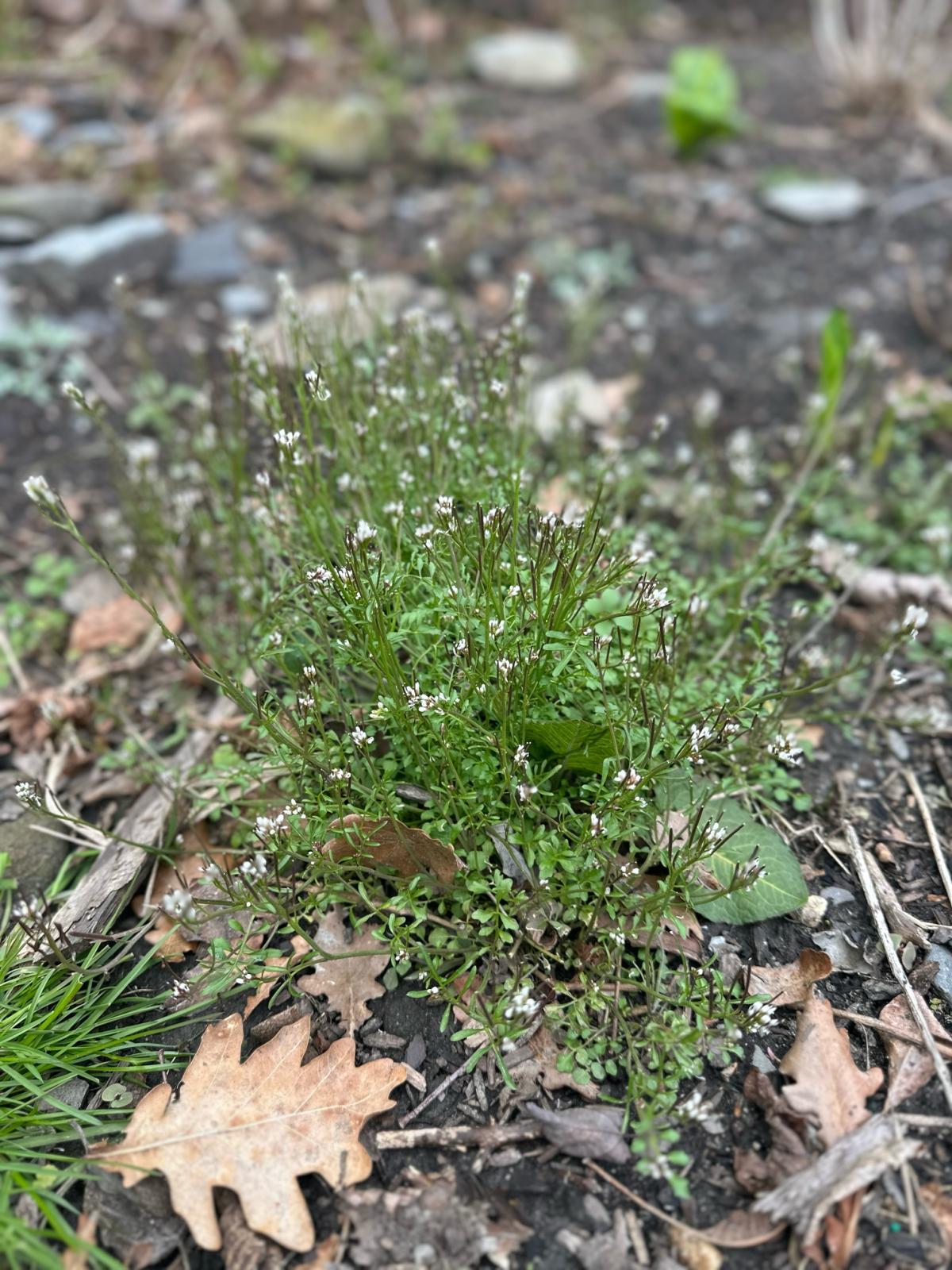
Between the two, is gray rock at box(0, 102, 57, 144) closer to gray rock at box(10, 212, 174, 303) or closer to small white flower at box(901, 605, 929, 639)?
gray rock at box(10, 212, 174, 303)

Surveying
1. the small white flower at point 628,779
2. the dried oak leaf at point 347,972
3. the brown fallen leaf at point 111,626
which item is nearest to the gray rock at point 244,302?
the brown fallen leaf at point 111,626

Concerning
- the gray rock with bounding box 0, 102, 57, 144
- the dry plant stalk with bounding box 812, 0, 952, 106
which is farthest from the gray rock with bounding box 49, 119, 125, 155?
the dry plant stalk with bounding box 812, 0, 952, 106

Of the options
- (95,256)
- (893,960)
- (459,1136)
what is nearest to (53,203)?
(95,256)

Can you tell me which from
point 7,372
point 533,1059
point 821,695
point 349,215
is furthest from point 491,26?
point 533,1059

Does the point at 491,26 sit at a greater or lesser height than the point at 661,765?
greater

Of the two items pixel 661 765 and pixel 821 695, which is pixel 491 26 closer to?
pixel 821 695

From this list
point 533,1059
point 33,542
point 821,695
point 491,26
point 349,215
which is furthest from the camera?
point 491,26
